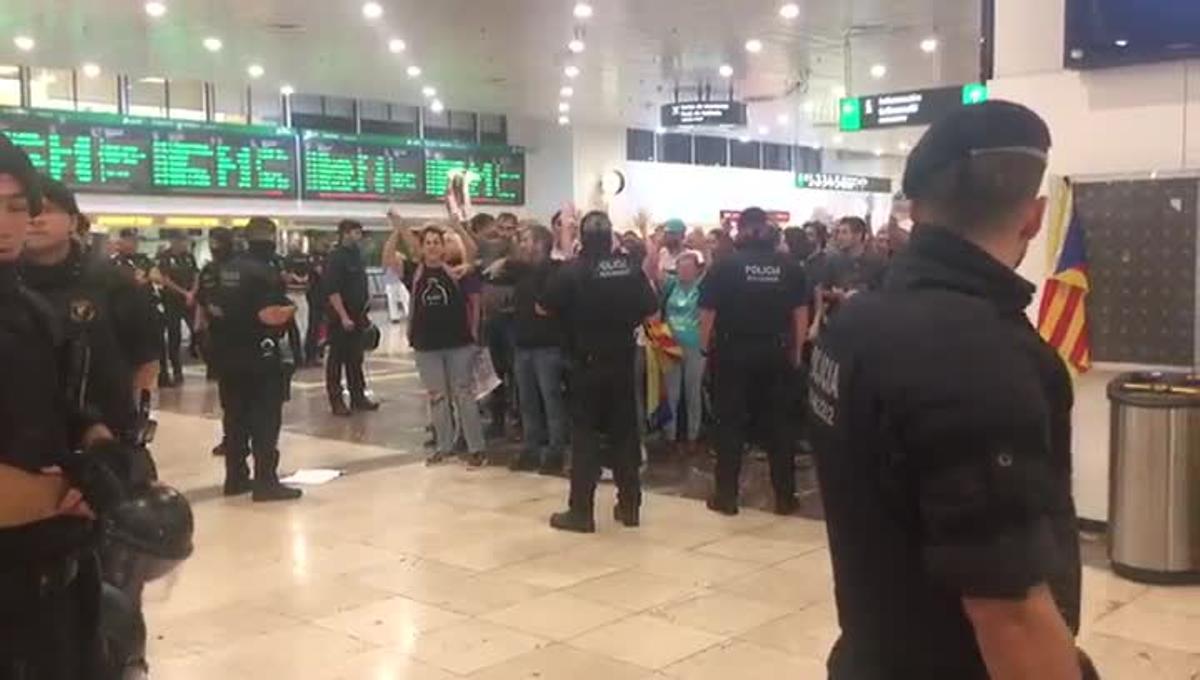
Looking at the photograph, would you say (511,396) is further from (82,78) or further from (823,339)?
(82,78)

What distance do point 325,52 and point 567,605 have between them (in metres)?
10.7

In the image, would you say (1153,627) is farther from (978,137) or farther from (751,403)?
(978,137)

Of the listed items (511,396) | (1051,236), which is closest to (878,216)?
(511,396)

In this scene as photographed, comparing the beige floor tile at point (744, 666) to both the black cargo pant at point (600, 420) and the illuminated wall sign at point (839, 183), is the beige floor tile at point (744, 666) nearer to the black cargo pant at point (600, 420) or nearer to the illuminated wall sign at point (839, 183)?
the black cargo pant at point (600, 420)

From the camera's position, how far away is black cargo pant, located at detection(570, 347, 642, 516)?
644cm

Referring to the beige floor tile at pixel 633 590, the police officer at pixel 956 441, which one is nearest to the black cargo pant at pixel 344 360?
the beige floor tile at pixel 633 590

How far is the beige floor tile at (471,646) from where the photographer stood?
453 cm

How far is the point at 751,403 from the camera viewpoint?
22.3 ft

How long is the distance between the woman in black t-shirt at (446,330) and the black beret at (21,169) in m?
5.57

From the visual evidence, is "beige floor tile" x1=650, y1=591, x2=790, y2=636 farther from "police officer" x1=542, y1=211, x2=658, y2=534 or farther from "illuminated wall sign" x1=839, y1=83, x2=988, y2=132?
"illuminated wall sign" x1=839, y1=83, x2=988, y2=132

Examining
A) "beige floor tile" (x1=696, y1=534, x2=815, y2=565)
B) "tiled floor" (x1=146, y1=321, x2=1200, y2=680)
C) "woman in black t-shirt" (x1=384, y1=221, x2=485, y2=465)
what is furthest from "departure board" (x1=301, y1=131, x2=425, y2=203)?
"beige floor tile" (x1=696, y1=534, x2=815, y2=565)

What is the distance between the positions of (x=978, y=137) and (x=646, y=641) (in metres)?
3.51

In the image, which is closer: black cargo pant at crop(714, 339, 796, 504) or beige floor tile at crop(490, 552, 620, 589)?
beige floor tile at crop(490, 552, 620, 589)

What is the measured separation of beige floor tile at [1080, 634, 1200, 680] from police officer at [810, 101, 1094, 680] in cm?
306
